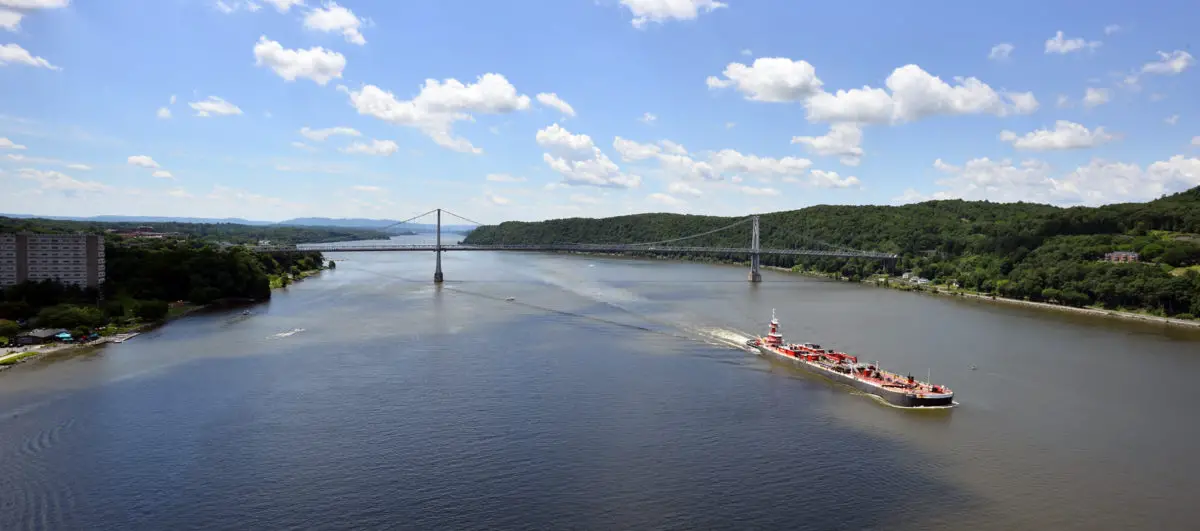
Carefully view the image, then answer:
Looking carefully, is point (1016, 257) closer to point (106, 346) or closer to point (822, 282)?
point (822, 282)

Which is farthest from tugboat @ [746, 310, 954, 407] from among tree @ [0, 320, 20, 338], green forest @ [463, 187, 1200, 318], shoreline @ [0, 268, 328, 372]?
tree @ [0, 320, 20, 338]

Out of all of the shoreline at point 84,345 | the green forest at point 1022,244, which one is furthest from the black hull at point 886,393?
the green forest at point 1022,244

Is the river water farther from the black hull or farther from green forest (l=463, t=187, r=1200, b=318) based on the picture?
green forest (l=463, t=187, r=1200, b=318)

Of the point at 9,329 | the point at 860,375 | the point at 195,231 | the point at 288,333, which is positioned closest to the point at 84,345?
the point at 9,329

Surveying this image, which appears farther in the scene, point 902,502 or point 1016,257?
point 1016,257

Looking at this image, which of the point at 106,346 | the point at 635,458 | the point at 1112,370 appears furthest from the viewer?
the point at 106,346

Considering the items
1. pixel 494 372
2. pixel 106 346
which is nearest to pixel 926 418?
pixel 494 372
